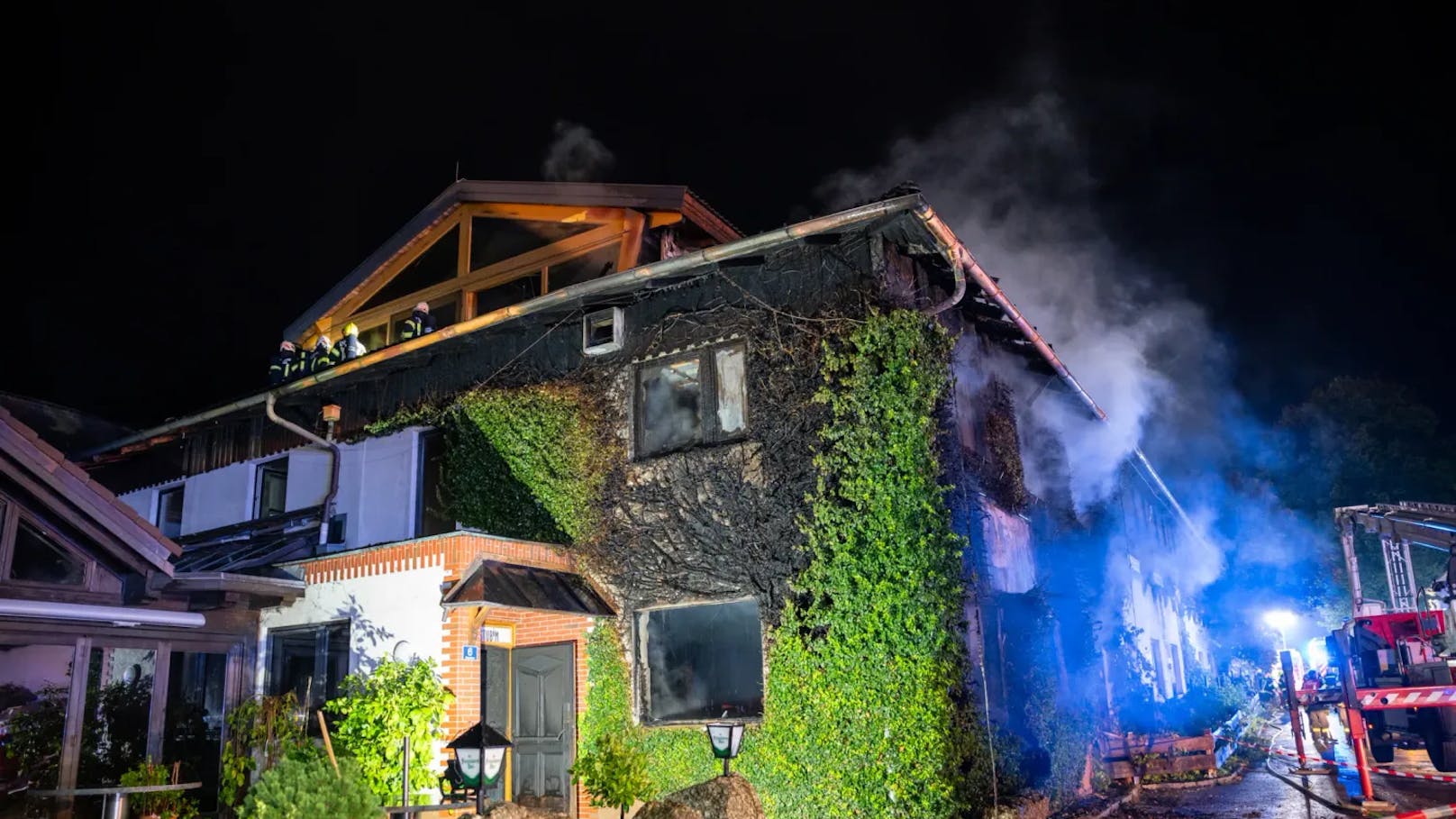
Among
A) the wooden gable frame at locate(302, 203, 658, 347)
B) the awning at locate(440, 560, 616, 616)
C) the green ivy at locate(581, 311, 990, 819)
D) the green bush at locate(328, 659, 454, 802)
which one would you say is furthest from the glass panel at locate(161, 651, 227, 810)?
the wooden gable frame at locate(302, 203, 658, 347)

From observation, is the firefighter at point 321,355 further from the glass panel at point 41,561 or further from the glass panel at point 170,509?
the glass panel at point 41,561

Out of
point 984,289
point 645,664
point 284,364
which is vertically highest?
point 284,364

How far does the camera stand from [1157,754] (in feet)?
43.8

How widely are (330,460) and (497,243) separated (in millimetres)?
4197

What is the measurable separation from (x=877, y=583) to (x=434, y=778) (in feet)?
16.1

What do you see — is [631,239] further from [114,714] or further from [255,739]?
[114,714]

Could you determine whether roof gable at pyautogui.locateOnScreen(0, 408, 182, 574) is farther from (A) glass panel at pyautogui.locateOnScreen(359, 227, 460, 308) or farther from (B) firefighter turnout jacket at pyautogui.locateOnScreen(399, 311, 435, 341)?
(A) glass panel at pyautogui.locateOnScreen(359, 227, 460, 308)

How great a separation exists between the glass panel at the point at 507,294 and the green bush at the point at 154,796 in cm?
678

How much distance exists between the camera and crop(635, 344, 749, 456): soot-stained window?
35.7ft

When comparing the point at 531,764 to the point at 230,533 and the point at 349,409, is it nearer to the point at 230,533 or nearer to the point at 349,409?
the point at 349,409

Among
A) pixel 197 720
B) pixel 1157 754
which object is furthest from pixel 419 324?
pixel 1157 754

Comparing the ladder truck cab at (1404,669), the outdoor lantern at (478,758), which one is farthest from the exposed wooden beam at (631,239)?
the ladder truck cab at (1404,669)

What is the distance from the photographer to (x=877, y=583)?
9172 mm

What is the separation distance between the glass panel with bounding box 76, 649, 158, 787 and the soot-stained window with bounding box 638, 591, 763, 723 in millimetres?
5371
